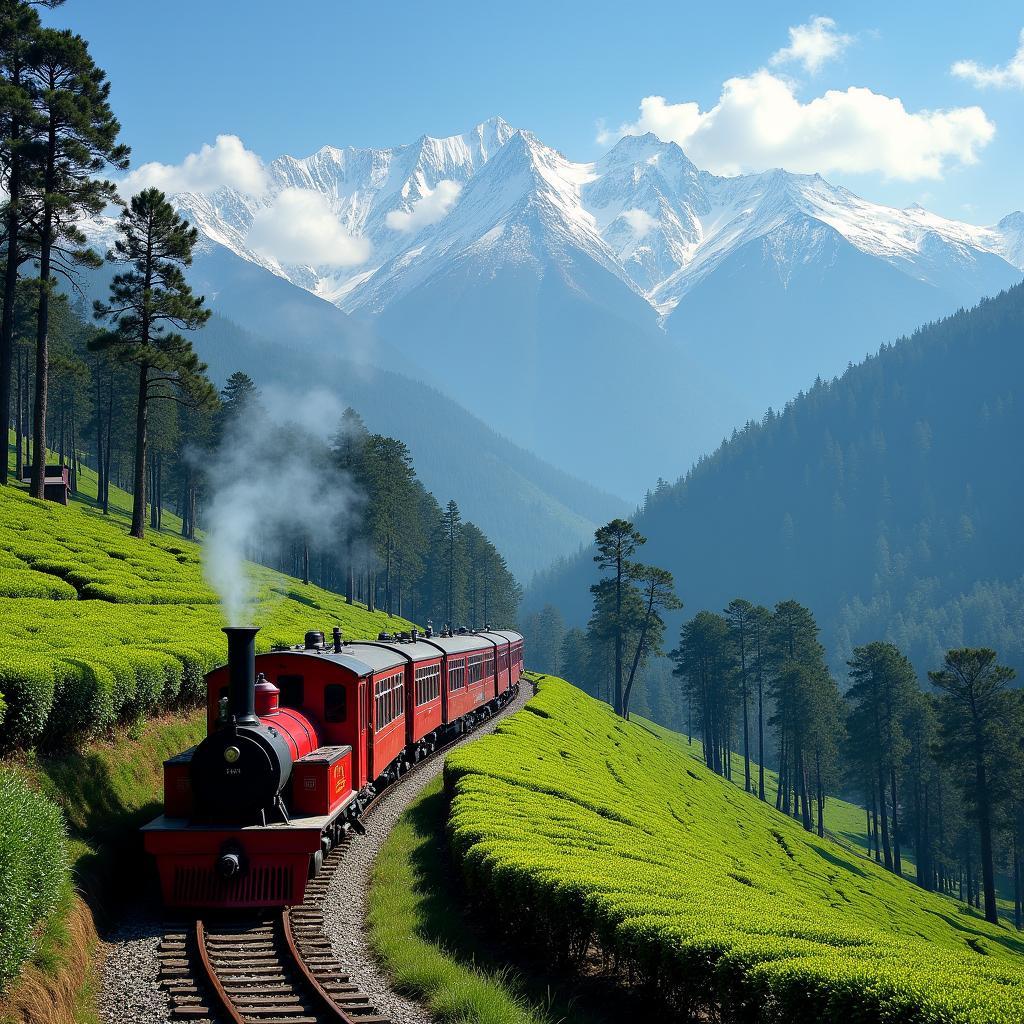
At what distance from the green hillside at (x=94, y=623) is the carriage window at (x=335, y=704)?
12.4ft

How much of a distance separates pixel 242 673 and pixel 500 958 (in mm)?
5855

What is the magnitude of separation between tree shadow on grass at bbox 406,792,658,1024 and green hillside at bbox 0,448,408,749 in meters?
6.70

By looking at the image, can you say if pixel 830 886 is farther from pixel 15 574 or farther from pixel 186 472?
pixel 186 472

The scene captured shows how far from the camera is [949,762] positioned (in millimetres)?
50500


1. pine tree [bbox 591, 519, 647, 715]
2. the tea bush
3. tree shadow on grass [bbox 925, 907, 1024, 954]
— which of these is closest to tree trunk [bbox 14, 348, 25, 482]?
the tea bush

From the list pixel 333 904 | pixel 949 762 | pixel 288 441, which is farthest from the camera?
pixel 288 441

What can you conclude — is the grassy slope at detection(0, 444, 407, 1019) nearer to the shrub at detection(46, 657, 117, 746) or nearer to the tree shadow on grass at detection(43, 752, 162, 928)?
the tree shadow on grass at detection(43, 752, 162, 928)

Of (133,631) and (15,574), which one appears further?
(15,574)

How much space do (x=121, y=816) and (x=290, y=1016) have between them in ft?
23.6

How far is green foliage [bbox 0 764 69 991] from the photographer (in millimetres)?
9164

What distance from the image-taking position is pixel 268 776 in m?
14.3

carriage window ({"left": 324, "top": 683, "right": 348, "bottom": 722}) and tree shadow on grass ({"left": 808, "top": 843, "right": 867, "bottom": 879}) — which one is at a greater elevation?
carriage window ({"left": 324, "top": 683, "right": 348, "bottom": 722})

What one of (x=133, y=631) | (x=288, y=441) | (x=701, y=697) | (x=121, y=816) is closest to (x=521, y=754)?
(x=133, y=631)

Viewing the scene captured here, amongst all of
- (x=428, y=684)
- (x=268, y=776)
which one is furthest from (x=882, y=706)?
(x=268, y=776)
